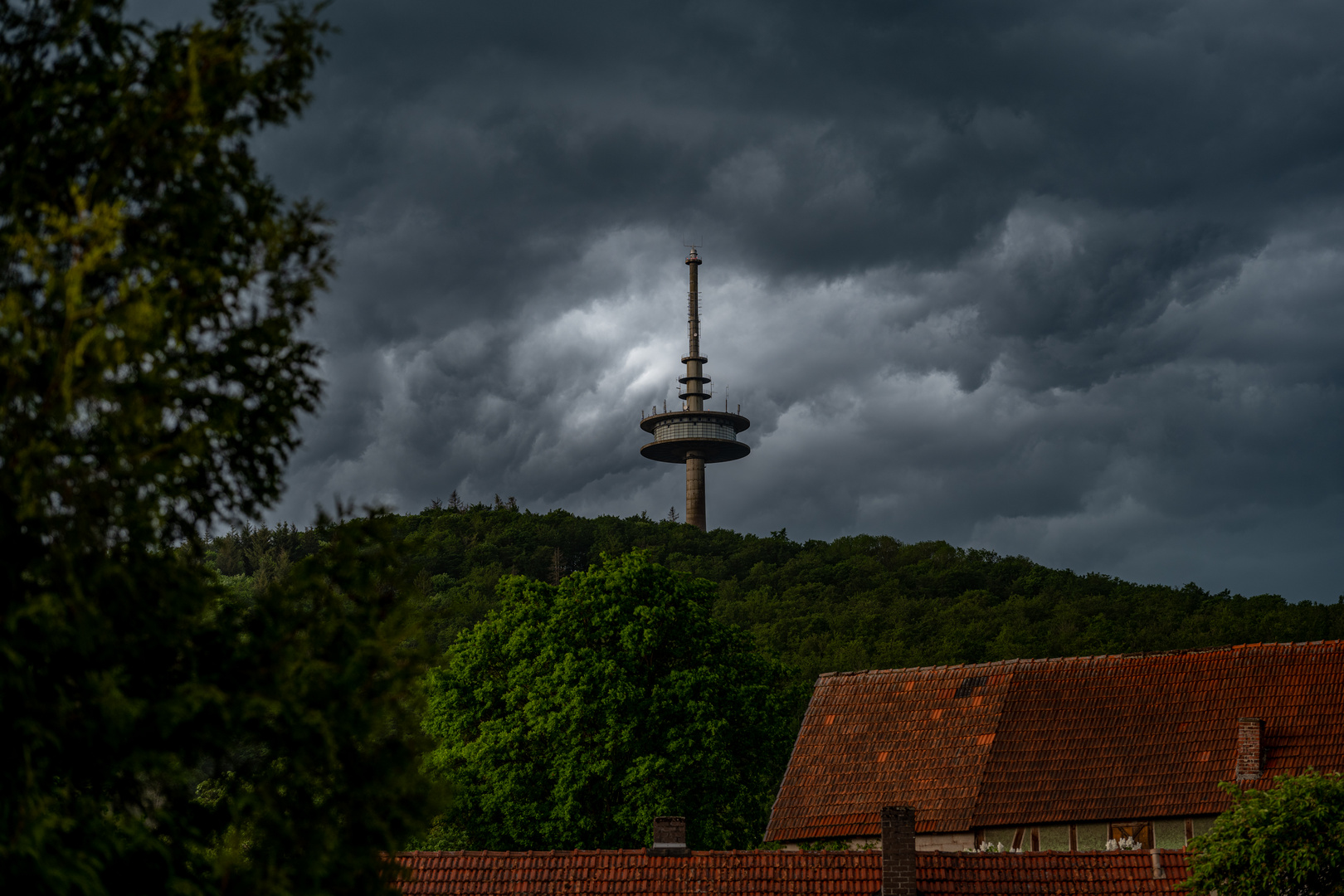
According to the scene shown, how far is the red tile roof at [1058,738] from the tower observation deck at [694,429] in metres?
99.2

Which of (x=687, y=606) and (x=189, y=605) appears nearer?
(x=189, y=605)

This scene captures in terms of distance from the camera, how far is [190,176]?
8.20 meters

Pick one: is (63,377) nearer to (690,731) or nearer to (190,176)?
(190,176)

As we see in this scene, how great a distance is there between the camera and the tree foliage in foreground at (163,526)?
7078 millimetres

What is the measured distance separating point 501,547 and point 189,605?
9772 cm

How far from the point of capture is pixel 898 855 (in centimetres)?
2178

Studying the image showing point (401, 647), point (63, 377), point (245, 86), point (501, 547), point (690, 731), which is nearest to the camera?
point (63, 377)

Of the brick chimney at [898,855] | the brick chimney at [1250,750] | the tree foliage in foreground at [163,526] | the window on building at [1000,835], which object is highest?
the tree foliage in foreground at [163,526]

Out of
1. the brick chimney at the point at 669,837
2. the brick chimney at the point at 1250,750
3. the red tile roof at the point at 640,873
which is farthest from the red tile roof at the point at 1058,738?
the brick chimney at the point at 669,837

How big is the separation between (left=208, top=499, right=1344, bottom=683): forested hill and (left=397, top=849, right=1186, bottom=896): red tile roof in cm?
1961

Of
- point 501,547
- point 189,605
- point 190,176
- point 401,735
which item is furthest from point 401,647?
point 501,547

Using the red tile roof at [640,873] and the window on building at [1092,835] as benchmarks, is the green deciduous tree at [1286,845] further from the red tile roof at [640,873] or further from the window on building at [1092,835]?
the window on building at [1092,835]

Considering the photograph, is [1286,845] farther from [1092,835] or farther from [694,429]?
[694,429]

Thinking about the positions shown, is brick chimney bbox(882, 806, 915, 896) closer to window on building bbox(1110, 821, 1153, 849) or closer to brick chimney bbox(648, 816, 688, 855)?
brick chimney bbox(648, 816, 688, 855)
